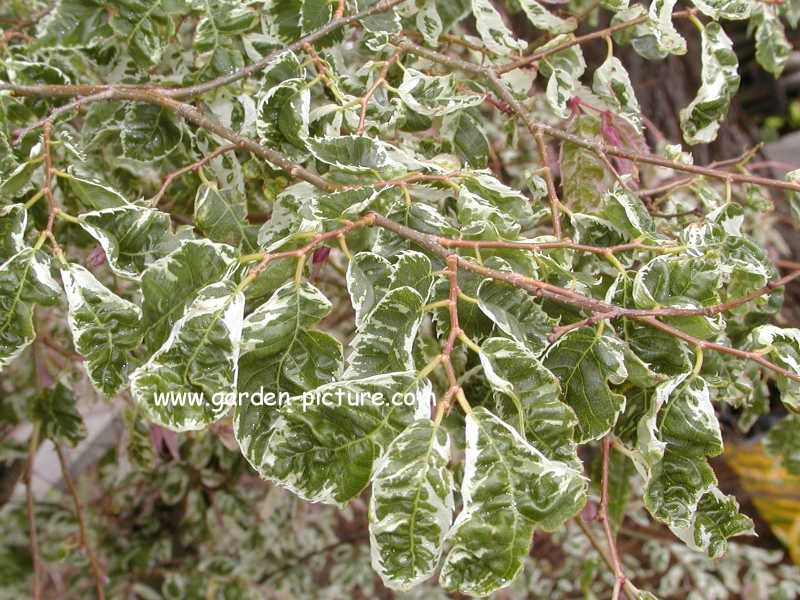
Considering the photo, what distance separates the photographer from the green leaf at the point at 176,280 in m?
0.52

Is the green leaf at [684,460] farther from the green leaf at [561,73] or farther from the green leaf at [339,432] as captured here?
the green leaf at [561,73]

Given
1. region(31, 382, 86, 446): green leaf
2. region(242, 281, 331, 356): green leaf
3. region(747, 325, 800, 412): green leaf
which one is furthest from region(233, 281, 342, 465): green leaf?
region(31, 382, 86, 446): green leaf

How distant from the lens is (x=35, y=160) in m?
0.60

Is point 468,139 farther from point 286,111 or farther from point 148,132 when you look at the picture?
point 148,132

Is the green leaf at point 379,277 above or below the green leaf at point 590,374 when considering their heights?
above

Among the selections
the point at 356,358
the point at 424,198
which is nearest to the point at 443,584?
the point at 356,358

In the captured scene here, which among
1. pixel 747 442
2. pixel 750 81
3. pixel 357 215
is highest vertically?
pixel 357 215

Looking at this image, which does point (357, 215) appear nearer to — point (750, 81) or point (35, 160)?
point (35, 160)

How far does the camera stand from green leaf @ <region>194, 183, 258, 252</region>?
0.71 meters

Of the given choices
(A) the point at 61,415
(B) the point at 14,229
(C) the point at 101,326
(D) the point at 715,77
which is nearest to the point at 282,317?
(C) the point at 101,326

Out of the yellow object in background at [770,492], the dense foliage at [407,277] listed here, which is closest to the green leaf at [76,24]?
the dense foliage at [407,277]

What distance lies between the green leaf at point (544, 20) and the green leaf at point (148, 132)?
43 cm

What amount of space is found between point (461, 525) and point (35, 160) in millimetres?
460

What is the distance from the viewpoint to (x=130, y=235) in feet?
1.98
